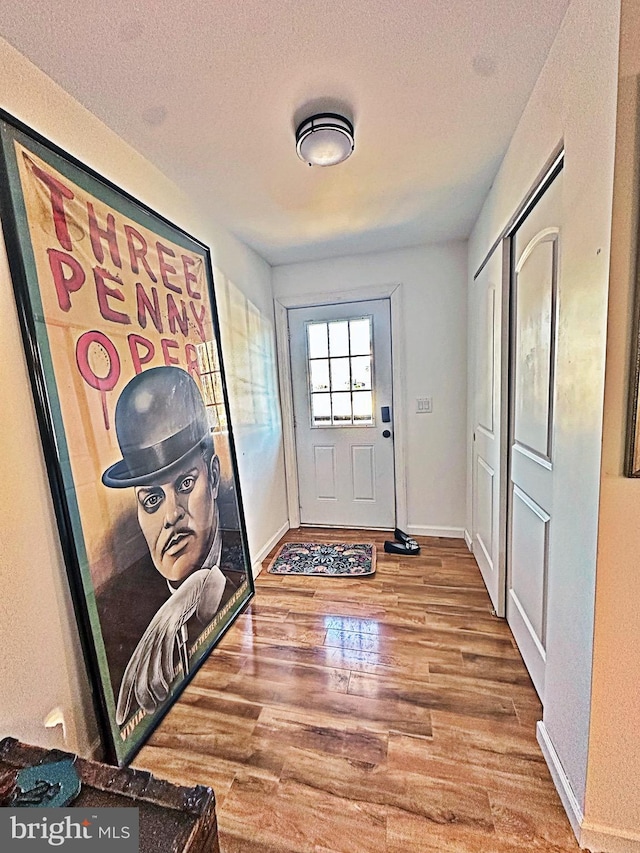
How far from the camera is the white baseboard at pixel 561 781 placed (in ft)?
3.41

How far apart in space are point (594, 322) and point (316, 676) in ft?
5.78

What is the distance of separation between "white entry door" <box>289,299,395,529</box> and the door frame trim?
5 centimetres

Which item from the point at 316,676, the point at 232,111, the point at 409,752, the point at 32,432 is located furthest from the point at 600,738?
the point at 232,111

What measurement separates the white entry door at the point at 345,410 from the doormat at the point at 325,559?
412 millimetres

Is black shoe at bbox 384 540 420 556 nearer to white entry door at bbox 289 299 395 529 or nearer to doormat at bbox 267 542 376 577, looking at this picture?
doormat at bbox 267 542 376 577

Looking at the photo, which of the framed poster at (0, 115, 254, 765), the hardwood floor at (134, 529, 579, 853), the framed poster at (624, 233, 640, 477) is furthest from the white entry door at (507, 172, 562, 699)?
the framed poster at (0, 115, 254, 765)

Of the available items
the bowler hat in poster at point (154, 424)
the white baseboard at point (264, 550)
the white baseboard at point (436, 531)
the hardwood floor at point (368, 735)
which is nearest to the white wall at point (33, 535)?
the bowler hat in poster at point (154, 424)

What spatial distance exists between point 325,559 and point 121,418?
1.87 m

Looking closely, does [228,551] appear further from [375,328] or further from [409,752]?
[375,328]

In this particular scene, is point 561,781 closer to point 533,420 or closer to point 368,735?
point 368,735

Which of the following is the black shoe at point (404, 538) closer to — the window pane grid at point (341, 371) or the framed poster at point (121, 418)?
the window pane grid at point (341, 371)

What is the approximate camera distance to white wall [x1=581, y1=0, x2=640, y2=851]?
0.81 meters

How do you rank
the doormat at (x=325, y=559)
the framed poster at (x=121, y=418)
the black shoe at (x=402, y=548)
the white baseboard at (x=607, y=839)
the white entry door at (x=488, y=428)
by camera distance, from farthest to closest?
the black shoe at (x=402, y=548) → the doormat at (x=325, y=559) → the white entry door at (x=488, y=428) → the framed poster at (x=121, y=418) → the white baseboard at (x=607, y=839)

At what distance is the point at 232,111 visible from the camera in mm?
1382
